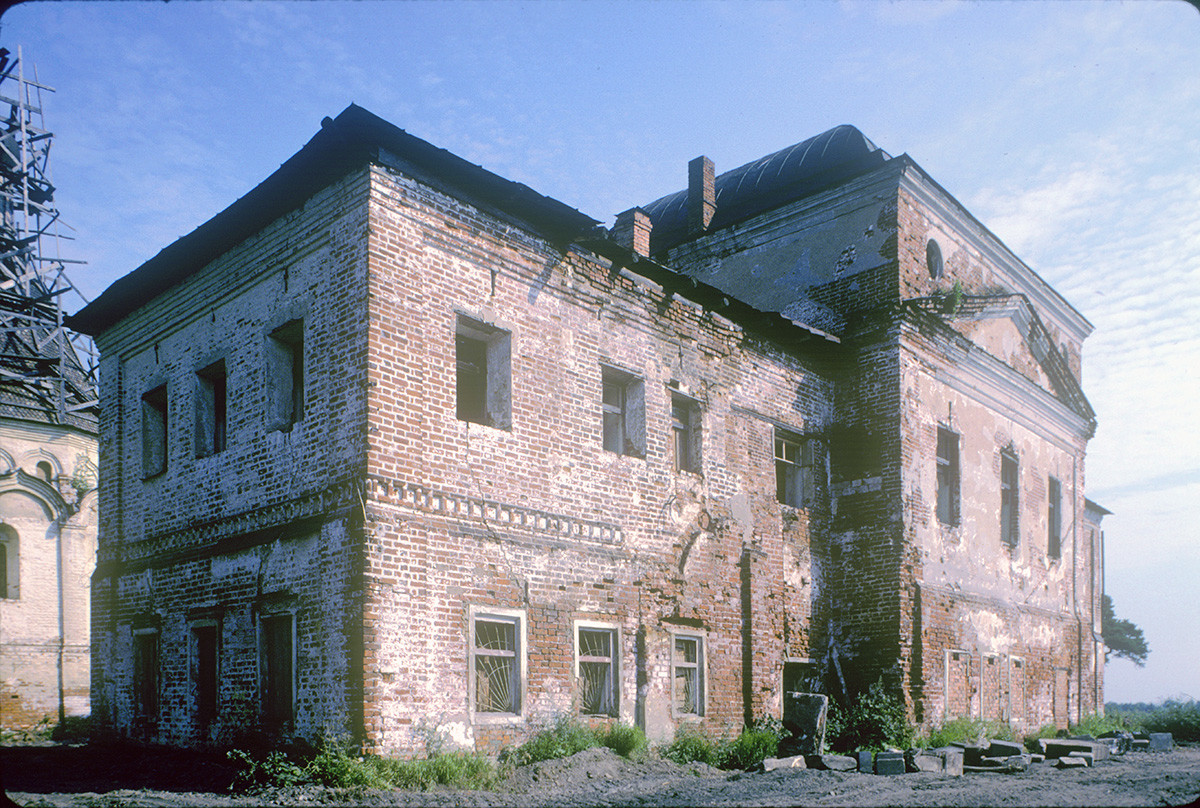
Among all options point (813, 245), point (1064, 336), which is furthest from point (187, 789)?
point (1064, 336)

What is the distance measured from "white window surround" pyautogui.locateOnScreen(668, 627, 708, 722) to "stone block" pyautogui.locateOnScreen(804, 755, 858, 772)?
4.83ft

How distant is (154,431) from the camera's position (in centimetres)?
1265

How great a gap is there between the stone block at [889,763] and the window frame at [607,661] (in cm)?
337

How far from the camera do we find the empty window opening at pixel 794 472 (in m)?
14.6

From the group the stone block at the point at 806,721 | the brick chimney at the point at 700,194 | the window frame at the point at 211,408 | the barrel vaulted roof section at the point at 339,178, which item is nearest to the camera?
the barrel vaulted roof section at the point at 339,178

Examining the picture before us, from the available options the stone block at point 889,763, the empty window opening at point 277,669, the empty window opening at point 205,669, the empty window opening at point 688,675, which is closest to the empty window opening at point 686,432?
the empty window opening at point 688,675

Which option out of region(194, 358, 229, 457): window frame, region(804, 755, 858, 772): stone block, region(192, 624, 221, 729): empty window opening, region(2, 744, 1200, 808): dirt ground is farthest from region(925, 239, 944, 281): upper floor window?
region(192, 624, 221, 729): empty window opening

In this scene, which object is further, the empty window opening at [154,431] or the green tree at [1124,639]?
the green tree at [1124,639]

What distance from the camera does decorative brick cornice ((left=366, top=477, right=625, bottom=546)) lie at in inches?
352

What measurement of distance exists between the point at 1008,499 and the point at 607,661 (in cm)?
1088

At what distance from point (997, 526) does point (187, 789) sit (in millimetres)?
14401

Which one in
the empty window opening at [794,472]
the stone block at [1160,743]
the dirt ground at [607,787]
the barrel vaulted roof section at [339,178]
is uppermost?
the barrel vaulted roof section at [339,178]

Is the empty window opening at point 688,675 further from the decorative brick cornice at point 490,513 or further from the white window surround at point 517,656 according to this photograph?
the white window surround at point 517,656

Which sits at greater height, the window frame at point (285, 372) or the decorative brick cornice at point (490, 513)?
the window frame at point (285, 372)
